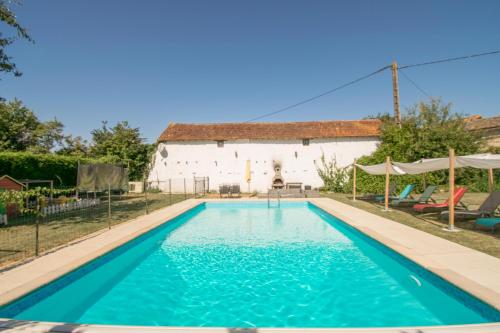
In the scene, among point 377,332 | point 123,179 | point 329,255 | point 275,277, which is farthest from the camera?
point 123,179

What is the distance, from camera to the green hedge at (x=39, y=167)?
13.7 metres

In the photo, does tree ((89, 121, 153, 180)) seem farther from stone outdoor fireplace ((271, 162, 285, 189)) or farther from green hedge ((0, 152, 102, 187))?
stone outdoor fireplace ((271, 162, 285, 189))

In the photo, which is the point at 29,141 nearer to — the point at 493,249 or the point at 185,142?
the point at 185,142

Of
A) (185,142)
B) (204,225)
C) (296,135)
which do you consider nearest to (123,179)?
(185,142)

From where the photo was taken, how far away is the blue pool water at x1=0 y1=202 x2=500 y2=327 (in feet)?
14.0

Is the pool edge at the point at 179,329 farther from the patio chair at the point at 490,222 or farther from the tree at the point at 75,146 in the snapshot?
the tree at the point at 75,146

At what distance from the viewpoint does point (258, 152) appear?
2333 cm

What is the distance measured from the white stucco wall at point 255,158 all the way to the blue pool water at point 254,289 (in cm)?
1472

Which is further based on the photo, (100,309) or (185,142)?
(185,142)

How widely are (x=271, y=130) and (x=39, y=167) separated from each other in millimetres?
16920

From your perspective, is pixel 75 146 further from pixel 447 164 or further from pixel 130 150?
pixel 447 164

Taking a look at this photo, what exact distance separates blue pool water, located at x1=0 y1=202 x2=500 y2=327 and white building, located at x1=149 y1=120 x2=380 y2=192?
1475 cm

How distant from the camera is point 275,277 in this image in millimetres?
5832

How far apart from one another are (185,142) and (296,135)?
31.8 ft
